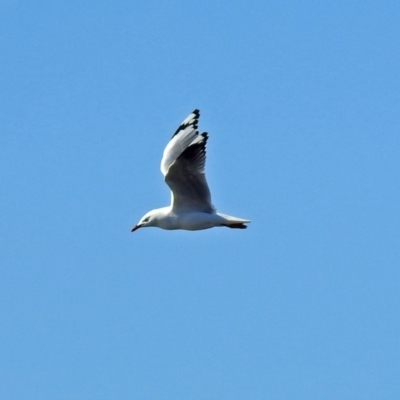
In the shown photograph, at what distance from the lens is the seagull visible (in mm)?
17984

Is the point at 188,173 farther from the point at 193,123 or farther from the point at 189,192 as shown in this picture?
the point at 193,123

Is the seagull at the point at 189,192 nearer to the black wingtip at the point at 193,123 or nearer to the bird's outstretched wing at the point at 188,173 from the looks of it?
the bird's outstretched wing at the point at 188,173

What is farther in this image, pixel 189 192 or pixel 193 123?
pixel 193 123

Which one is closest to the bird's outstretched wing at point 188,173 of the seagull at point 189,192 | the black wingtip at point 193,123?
the seagull at point 189,192

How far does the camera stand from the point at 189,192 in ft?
59.9

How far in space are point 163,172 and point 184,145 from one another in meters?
0.61

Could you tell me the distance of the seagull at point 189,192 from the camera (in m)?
18.0

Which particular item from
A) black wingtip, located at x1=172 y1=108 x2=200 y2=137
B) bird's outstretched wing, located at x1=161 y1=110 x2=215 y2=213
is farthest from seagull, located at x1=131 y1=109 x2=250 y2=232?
black wingtip, located at x1=172 y1=108 x2=200 y2=137

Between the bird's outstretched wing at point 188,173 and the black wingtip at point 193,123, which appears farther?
the black wingtip at point 193,123

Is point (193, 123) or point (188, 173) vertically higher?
point (193, 123)

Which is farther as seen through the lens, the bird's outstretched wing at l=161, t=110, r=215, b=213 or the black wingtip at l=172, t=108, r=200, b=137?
the black wingtip at l=172, t=108, r=200, b=137

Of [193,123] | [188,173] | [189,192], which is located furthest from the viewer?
[193,123]

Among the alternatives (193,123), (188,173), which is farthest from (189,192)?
(193,123)

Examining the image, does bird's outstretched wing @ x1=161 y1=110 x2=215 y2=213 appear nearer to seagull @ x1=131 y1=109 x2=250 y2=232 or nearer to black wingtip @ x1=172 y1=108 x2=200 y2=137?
seagull @ x1=131 y1=109 x2=250 y2=232
